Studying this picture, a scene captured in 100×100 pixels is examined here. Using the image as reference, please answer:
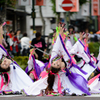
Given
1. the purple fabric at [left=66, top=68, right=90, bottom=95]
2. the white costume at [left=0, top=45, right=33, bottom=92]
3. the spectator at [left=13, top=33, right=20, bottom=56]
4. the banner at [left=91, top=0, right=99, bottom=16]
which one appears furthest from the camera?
the banner at [left=91, top=0, right=99, bottom=16]

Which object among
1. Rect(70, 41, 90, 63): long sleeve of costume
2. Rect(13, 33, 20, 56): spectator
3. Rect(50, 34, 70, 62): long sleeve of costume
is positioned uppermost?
Rect(50, 34, 70, 62): long sleeve of costume

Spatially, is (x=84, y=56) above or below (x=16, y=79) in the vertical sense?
above

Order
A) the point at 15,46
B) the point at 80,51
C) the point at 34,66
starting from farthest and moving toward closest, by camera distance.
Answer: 1. the point at 15,46
2. the point at 80,51
3. the point at 34,66

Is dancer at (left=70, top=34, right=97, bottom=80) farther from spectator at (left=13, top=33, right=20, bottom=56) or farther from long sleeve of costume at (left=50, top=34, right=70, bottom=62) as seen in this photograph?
spectator at (left=13, top=33, right=20, bottom=56)

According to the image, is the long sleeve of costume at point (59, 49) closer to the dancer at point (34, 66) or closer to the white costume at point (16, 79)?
the white costume at point (16, 79)

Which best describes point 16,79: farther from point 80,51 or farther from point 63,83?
point 80,51

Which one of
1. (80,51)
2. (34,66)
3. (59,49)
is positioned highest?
(59,49)

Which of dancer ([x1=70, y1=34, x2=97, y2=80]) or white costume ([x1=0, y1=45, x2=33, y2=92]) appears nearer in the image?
white costume ([x1=0, y1=45, x2=33, y2=92])

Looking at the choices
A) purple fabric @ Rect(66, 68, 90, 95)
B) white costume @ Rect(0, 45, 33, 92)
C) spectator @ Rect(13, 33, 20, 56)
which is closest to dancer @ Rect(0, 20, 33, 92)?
white costume @ Rect(0, 45, 33, 92)

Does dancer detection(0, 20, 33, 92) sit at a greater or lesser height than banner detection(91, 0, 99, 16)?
lesser

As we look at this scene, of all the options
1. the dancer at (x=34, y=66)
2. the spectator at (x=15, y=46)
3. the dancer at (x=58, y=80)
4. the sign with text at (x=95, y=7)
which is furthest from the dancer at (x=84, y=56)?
the sign with text at (x=95, y=7)

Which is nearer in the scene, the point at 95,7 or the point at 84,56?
the point at 84,56

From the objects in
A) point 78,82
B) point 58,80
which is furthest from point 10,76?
point 78,82

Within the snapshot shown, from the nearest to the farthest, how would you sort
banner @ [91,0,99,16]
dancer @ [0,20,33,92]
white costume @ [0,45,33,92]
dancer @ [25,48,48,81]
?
dancer @ [0,20,33,92], white costume @ [0,45,33,92], dancer @ [25,48,48,81], banner @ [91,0,99,16]
